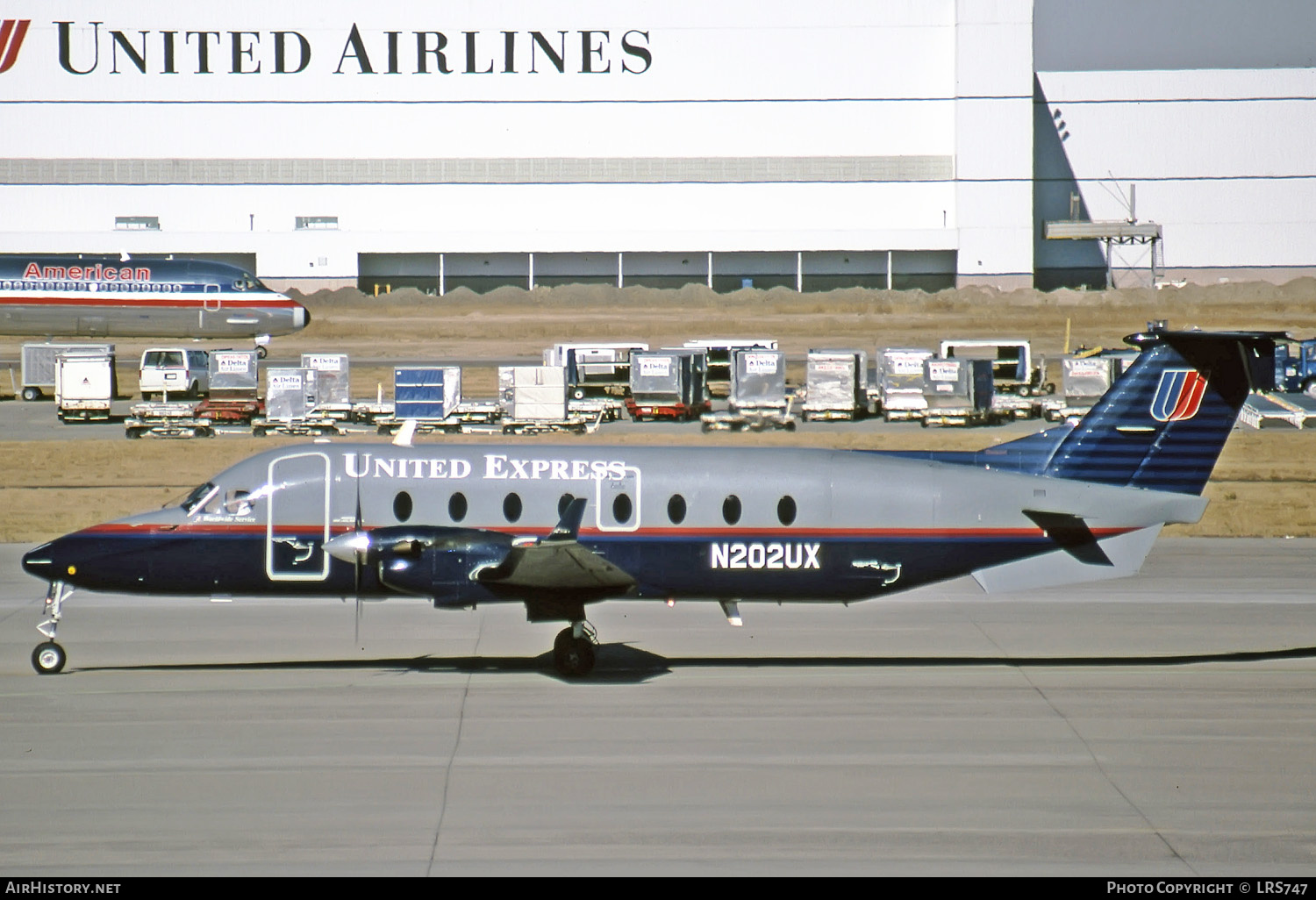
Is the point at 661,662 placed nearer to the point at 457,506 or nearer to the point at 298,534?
the point at 457,506

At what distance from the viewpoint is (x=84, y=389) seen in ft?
166

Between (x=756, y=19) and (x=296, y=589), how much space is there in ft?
248

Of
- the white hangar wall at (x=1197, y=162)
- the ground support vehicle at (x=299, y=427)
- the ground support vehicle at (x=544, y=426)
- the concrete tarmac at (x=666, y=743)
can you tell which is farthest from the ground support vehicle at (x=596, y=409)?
the white hangar wall at (x=1197, y=162)

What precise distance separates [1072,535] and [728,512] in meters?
4.64

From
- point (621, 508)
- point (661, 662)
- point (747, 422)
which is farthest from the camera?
point (747, 422)

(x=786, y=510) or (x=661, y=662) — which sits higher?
(x=786, y=510)

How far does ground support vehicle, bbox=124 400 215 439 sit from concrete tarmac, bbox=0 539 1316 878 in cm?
2155

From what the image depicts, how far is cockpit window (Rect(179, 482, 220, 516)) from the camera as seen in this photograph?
768 inches

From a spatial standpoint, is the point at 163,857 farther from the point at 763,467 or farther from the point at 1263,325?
the point at 1263,325

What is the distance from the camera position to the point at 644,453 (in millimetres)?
20156

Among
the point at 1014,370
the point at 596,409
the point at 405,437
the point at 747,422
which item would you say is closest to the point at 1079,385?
the point at 1014,370

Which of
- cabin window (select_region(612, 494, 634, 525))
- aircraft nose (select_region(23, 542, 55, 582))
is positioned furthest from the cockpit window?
cabin window (select_region(612, 494, 634, 525))

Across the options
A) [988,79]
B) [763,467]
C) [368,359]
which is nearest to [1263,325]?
[988,79]

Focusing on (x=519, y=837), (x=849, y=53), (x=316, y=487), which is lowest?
(x=519, y=837)
